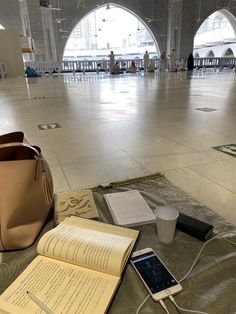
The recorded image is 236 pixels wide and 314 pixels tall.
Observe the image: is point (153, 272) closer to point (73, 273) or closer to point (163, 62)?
point (73, 273)

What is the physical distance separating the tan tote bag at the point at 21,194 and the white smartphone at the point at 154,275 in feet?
1.53

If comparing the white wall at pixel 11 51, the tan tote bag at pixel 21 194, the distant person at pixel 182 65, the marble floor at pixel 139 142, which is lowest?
the marble floor at pixel 139 142

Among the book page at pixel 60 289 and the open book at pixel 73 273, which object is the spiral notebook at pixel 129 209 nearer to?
the open book at pixel 73 273

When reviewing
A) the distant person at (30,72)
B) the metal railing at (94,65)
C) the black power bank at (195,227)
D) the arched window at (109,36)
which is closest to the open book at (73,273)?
the black power bank at (195,227)

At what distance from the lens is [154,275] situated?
0.94 meters

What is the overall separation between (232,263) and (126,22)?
23778 mm

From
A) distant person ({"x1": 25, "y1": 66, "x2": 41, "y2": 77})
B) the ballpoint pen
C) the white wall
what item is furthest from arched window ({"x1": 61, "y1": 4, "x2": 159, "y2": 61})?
the ballpoint pen

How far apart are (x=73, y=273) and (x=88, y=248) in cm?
10

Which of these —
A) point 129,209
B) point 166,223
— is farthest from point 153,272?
point 129,209

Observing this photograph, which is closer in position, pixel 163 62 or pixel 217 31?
pixel 163 62

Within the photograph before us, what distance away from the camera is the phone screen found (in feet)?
2.96

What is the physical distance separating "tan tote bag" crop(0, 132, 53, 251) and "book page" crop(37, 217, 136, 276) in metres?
0.13

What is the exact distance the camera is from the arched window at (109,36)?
20625 mm

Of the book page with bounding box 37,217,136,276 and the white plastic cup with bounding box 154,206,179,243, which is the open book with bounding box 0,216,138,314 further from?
the white plastic cup with bounding box 154,206,179,243
